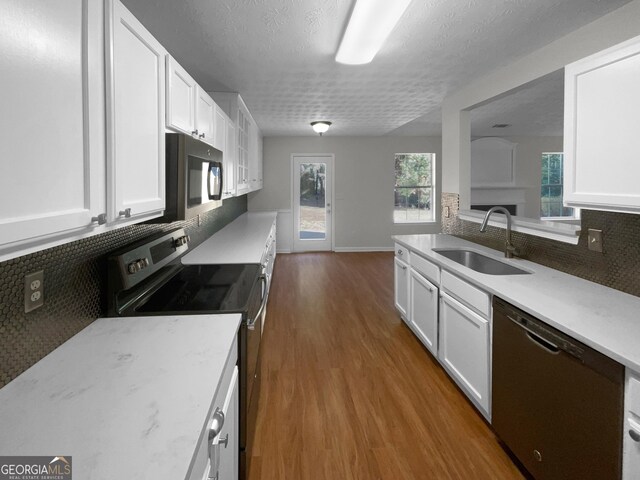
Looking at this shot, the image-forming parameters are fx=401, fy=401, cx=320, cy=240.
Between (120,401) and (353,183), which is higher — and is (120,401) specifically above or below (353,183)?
below

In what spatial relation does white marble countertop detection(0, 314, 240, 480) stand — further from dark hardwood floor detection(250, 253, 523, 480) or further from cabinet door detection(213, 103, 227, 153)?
cabinet door detection(213, 103, 227, 153)

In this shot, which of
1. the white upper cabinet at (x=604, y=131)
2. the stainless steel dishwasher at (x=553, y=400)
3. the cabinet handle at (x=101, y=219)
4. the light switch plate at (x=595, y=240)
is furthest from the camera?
the light switch plate at (x=595, y=240)

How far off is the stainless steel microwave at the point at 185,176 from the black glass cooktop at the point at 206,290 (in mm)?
387

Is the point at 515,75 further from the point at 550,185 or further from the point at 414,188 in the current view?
the point at 550,185

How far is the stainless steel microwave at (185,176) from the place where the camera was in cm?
169

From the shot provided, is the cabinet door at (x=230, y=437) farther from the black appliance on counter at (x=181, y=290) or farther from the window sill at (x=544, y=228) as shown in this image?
the window sill at (x=544, y=228)

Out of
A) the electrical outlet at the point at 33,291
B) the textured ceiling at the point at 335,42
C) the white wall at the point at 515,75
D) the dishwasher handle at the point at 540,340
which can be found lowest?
the dishwasher handle at the point at 540,340

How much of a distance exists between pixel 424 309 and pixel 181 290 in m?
1.89

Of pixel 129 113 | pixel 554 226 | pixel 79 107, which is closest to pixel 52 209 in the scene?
pixel 79 107

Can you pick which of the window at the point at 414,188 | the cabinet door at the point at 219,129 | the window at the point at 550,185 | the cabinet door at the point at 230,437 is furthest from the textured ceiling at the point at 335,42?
the window at the point at 550,185

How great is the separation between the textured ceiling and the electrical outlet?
1.60 metres

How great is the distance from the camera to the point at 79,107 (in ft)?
3.21

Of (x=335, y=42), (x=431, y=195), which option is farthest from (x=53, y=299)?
(x=431, y=195)

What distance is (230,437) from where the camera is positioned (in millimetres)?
1397
